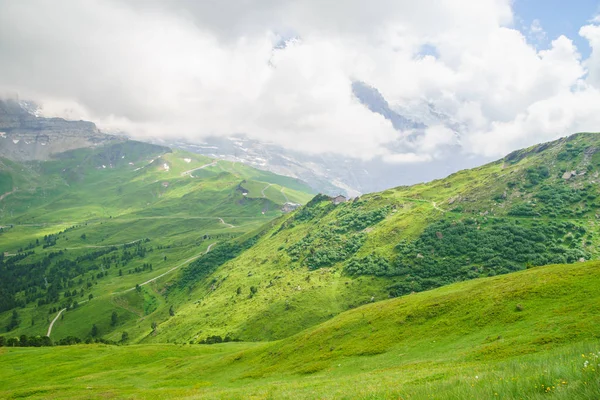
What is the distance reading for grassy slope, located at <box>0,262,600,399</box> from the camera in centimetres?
1992

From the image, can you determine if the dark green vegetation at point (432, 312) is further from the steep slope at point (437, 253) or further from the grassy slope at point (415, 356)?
the steep slope at point (437, 253)

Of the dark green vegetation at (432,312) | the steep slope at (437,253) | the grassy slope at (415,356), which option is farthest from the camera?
the steep slope at (437,253)

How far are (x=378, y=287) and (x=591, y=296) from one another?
352 ft

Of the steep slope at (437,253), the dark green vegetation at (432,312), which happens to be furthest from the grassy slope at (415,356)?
the steep slope at (437,253)

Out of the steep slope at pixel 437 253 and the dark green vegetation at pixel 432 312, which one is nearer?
the dark green vegetation at pixel 432 312

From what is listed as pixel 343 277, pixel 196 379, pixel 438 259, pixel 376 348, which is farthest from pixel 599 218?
pixel 196 379

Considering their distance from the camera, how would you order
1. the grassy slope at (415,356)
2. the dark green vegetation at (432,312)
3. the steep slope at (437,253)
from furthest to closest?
the steep slope at (437,253) < the dark green vegetation at (432,312) < the grassy slope at (415,356)

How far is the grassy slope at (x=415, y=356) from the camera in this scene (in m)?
19.9

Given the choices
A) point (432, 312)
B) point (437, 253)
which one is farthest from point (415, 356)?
point (437, 253)

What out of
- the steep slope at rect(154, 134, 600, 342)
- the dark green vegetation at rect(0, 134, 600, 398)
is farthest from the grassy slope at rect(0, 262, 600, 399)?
the steep slope at rect(154, 134, 600, 342)

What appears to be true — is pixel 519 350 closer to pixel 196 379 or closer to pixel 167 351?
pixel 196 379

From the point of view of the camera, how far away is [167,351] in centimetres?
10269

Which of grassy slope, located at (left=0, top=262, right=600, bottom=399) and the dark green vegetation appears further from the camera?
the dark green vegetation

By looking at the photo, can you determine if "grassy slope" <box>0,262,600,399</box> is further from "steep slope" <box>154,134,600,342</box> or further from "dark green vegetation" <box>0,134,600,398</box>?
"steep slope" <box>154,134,600,342</box>
